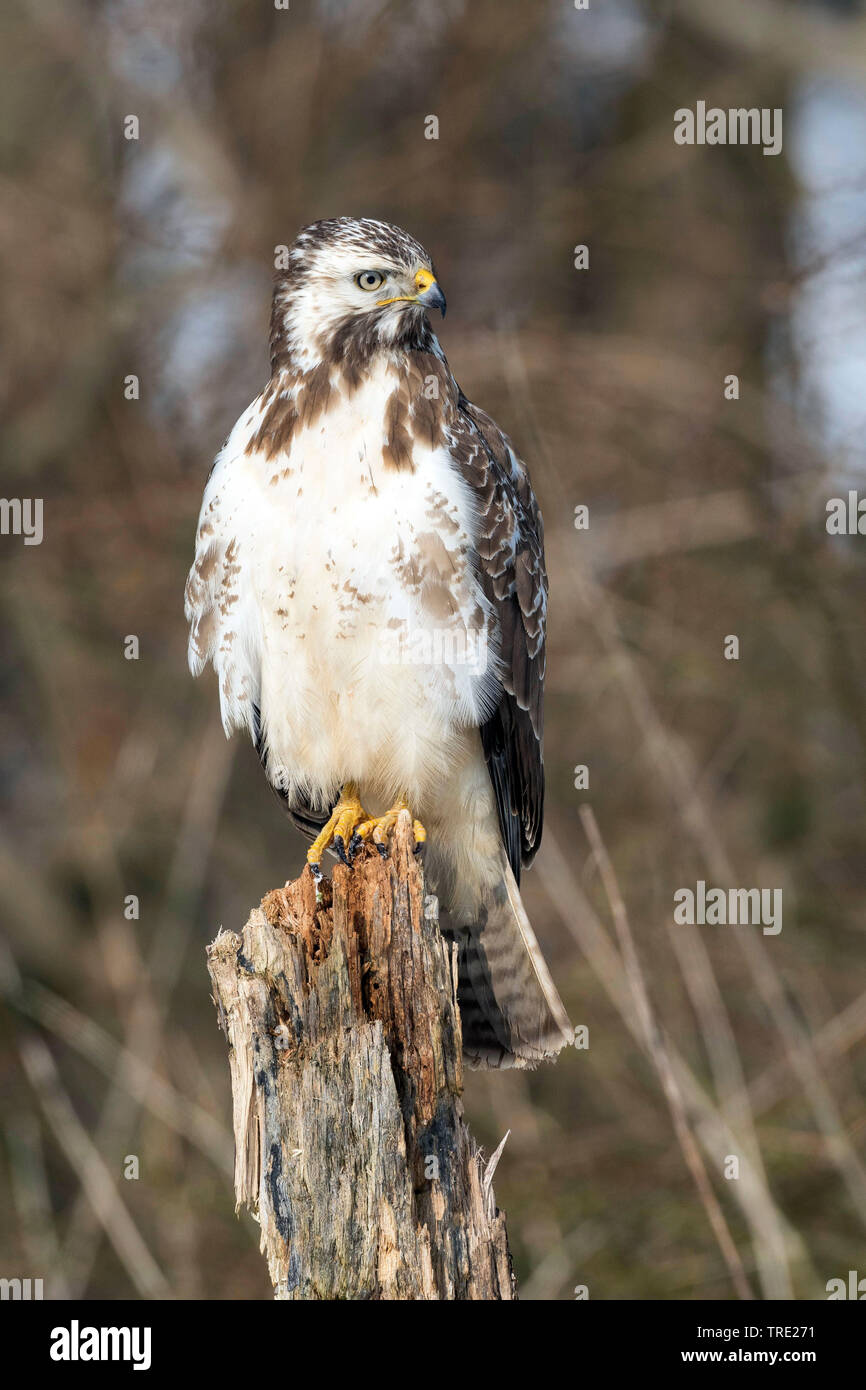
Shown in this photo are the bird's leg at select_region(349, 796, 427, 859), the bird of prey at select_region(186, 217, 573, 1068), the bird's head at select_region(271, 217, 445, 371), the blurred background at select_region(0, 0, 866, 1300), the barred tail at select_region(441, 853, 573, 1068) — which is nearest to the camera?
the bird of prey at select_region(186, 217, 573, 1068)

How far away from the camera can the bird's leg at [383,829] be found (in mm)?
4637

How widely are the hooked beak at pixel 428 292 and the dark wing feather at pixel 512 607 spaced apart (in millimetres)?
359

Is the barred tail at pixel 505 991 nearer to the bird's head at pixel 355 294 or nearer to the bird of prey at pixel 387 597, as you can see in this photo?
the bird of prey at pixel 387 597

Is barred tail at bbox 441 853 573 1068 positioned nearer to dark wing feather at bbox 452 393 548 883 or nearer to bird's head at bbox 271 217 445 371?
dark wing feather at bbox 452 393 548 883

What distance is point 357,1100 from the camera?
11.2 ft

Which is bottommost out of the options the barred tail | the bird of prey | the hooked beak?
the barred tail

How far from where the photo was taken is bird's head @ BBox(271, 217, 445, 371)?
14.8 ft

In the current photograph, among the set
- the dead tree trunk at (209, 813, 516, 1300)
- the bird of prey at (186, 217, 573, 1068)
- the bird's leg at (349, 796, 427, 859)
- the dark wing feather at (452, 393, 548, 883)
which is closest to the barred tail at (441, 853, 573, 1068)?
the bird of prey at (186, 217, 573, 1068)

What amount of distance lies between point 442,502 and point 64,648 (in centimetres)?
519

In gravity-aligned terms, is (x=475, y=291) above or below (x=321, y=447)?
above

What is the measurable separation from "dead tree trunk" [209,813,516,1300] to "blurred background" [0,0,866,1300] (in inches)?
119

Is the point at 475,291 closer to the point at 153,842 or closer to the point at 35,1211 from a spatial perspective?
the point at 153,842

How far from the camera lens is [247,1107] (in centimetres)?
350

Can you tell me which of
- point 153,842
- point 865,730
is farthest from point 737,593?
point 153,842
